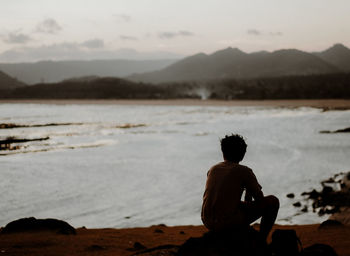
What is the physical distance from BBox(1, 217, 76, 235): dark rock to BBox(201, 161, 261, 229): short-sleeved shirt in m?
3.88

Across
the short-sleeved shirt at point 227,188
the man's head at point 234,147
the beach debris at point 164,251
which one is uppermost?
the man's head at point 234,147

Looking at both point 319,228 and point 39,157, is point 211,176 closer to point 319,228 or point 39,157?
point 319,228

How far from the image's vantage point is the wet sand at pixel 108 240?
5902 millimetres

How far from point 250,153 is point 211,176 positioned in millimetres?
21319

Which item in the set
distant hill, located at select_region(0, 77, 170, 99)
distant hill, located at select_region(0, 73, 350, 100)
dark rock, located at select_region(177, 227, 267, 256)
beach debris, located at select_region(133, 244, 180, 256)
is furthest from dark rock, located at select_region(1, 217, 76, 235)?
distant hill, located at select_region(0, 77, 170, 99)

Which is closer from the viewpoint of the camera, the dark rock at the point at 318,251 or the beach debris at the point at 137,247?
the dark rock at the point at 318,251

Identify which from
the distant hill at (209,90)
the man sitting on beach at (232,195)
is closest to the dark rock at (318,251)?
the man sitting on beach at (232,195)

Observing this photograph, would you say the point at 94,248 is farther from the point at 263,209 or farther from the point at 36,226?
the point at 263,209

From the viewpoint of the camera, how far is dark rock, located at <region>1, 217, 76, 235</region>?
725 cm

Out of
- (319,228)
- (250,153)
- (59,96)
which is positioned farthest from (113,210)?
(59,96)

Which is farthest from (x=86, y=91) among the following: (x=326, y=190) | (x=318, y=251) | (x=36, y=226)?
(x=318, y=251)

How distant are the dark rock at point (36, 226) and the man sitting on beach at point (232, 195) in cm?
385

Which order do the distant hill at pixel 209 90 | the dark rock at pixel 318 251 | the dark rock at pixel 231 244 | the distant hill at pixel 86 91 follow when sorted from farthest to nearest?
1. the distant hill at pixel 86 91
2. the distant hill at pixel 209 90
3. the dark rock at pixel 318 251
4. the dark rock at pixel 231 244

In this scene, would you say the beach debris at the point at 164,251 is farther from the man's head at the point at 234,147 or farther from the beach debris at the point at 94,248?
the man's head at the point at 234,147
